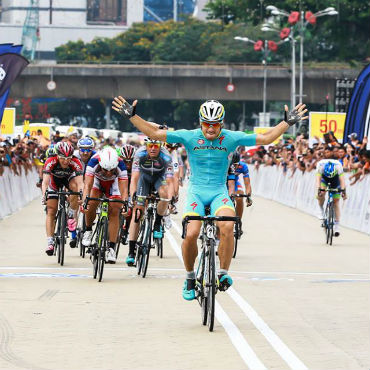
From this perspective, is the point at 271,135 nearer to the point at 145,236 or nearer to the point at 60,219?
the point at 145,236

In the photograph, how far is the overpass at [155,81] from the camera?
9469 cm

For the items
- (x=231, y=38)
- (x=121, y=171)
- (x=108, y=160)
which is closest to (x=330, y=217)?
(x=121, y=171)

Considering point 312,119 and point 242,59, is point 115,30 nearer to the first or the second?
point 242,59

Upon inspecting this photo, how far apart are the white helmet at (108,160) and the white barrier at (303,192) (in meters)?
11.4

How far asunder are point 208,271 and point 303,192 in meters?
25.4

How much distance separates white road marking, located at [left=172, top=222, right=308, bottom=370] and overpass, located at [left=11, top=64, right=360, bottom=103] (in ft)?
267

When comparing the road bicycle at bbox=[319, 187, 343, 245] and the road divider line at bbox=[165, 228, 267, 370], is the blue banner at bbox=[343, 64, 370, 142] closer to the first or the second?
the road bicycle at bbox=[319, 187, 343, 245]

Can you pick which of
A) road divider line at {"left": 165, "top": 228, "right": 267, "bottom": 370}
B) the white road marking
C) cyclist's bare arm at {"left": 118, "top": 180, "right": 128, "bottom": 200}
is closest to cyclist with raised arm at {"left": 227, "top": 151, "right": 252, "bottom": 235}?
cyclist's bare arm at {"left": 118, "top": 180, "right": 128, "bottom": 200}

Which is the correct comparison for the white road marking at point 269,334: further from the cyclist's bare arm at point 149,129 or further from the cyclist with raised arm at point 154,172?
the cyclist with raised arm at point 154,172

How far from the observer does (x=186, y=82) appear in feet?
315

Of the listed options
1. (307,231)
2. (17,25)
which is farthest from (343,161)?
(17,25)

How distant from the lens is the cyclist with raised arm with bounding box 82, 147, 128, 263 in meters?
15.4

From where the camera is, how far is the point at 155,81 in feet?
316

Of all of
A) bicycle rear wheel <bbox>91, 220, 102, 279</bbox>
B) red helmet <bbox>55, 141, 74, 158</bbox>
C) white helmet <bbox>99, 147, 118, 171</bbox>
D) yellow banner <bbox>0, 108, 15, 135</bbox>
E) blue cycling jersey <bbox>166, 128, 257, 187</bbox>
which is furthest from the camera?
yellow banner <bbox>0, 108, 15, 135</bbox>
